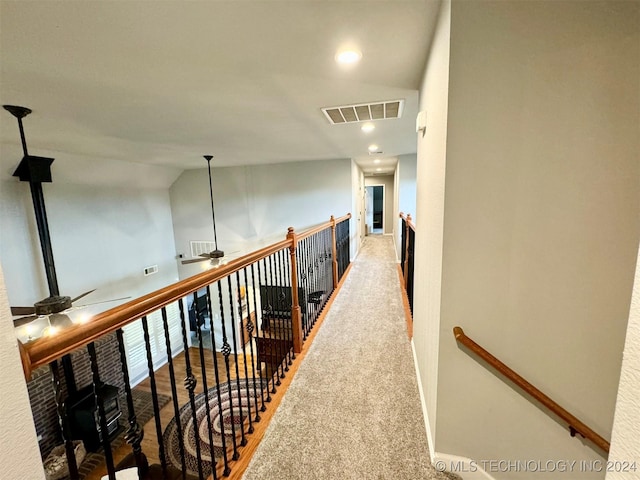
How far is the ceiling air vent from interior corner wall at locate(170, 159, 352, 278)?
301 centimetres

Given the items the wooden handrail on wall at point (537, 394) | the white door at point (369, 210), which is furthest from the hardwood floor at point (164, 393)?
the white door at point (369, 210)

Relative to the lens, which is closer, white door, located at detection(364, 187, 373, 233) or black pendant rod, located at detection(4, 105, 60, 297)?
black pendant rod, located at detection(4, 105, 60, 297)

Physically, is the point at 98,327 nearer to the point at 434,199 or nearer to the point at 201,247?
the point at 434,199

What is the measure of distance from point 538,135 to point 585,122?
0.17 m

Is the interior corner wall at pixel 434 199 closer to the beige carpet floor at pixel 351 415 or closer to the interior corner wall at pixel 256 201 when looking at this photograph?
the beige carpet floor at pixel 351 415

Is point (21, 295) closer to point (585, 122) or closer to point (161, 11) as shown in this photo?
point (161, 11)

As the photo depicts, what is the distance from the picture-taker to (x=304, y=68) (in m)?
1.90

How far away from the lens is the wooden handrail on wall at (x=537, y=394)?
3.86 feet

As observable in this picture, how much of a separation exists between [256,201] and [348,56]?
Answer: 5.48 metres

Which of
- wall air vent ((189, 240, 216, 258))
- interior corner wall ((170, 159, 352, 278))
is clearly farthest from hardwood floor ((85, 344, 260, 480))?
wall air vent ((189, 240, 216, 258))

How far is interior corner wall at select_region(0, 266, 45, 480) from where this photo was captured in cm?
54

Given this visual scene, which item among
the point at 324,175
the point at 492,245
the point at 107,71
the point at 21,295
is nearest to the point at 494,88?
the point at 492,245

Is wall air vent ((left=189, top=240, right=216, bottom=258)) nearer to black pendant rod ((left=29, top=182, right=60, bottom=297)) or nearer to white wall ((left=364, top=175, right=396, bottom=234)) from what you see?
black pendant rod ((left=29, top=182, right=60, bottom=297))

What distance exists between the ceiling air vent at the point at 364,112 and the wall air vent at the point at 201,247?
5680mm
